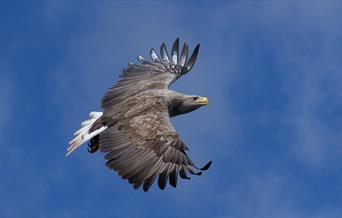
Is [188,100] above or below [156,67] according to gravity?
below

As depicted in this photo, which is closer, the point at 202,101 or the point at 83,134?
the point at 83,134

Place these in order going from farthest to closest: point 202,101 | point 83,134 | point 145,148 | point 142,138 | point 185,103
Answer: point 202,101
point 185,103
point 83,134
point 142,138
point 145,148

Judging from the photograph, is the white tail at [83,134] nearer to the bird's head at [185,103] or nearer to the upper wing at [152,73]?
the upper wing at [152,73]

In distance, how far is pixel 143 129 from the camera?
21.1 metres

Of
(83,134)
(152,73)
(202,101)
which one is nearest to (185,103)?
(202,101)

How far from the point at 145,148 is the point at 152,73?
6685 millimetres

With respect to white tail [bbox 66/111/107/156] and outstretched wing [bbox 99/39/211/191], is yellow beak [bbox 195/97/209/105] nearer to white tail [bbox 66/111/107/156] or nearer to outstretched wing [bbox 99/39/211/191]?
outstretched wing [bbox 99/39/211/191]

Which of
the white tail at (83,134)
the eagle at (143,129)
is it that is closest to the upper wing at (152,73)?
the eagle at (143,129)

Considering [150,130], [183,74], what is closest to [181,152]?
[150,130]

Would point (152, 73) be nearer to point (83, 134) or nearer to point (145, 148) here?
point (83, 134)

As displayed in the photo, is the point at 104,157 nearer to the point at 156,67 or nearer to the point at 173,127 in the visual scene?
the point at 173,127

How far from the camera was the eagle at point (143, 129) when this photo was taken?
1972cm

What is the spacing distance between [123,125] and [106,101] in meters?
2.99

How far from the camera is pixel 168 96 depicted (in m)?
23.6
